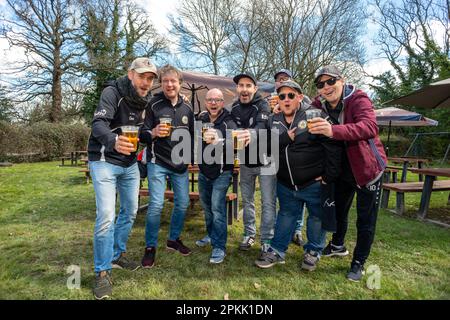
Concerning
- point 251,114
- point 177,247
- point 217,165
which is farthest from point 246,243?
point 251,114

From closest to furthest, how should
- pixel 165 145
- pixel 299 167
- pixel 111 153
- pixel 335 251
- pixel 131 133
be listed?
1. pixel 131 133
2. pixel 111 153
3. pixel 299 167
4. pixel 165 145
5. pixel 335 251

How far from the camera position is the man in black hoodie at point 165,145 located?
3.14 m

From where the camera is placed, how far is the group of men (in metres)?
2.66

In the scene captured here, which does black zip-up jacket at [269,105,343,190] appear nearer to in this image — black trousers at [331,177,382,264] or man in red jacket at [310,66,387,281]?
man in red jacket at [310,66,387,281]

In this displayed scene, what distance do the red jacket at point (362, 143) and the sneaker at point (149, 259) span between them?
2.24m

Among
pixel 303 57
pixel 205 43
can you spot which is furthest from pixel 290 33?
pixel 205 43

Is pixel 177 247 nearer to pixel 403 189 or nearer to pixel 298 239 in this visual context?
pixel 298 239

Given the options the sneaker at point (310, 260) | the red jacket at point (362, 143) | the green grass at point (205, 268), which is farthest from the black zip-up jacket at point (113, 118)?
A: the sneaker at point (310, 260)

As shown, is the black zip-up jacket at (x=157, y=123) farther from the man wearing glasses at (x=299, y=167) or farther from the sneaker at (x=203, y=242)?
the sneaker at (x=203, y=242)

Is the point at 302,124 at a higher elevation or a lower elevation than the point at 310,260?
higher

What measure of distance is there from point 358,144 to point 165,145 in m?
1.90

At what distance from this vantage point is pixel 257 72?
22234 mm

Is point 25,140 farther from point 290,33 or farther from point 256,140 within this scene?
point 290,33

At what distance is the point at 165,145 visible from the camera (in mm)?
3154
